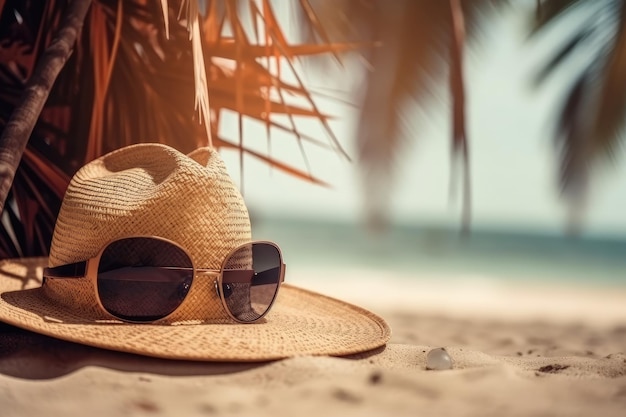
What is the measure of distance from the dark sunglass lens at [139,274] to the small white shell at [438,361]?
0.43m

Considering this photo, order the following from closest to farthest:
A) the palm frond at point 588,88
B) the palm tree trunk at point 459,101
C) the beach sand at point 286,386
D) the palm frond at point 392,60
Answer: the beach sand at point 286,386 → the palm tree trunk at point 459,101 → the palm frond at point 392,60 → the palm frond at point 588,88

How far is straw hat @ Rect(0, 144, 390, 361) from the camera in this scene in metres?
0.99

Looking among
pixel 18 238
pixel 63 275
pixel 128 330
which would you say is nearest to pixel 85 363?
pixel 128 330

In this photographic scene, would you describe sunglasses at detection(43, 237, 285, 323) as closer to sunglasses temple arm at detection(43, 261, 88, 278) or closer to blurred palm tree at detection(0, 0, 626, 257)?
sunglasses temple arm at detection(43, 261, 88, 278)

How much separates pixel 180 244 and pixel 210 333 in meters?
0.16

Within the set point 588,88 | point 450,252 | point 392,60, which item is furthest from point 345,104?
point 450,252

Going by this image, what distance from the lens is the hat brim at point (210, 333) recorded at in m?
0.96

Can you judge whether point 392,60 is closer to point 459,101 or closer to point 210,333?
point 459,101

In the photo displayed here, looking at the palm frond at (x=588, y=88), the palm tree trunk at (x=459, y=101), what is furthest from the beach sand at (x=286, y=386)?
the palm frond at (x=588, y=88)

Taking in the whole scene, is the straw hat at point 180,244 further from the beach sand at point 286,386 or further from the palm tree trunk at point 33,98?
the palm tree trunk at point 33,98

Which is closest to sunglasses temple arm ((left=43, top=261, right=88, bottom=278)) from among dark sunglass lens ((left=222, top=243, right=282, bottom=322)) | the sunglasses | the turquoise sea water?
the sunglasses

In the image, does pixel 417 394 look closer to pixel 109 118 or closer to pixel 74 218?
pixel 74 218

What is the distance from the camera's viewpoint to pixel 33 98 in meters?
1.37

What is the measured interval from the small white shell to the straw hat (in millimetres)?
100
